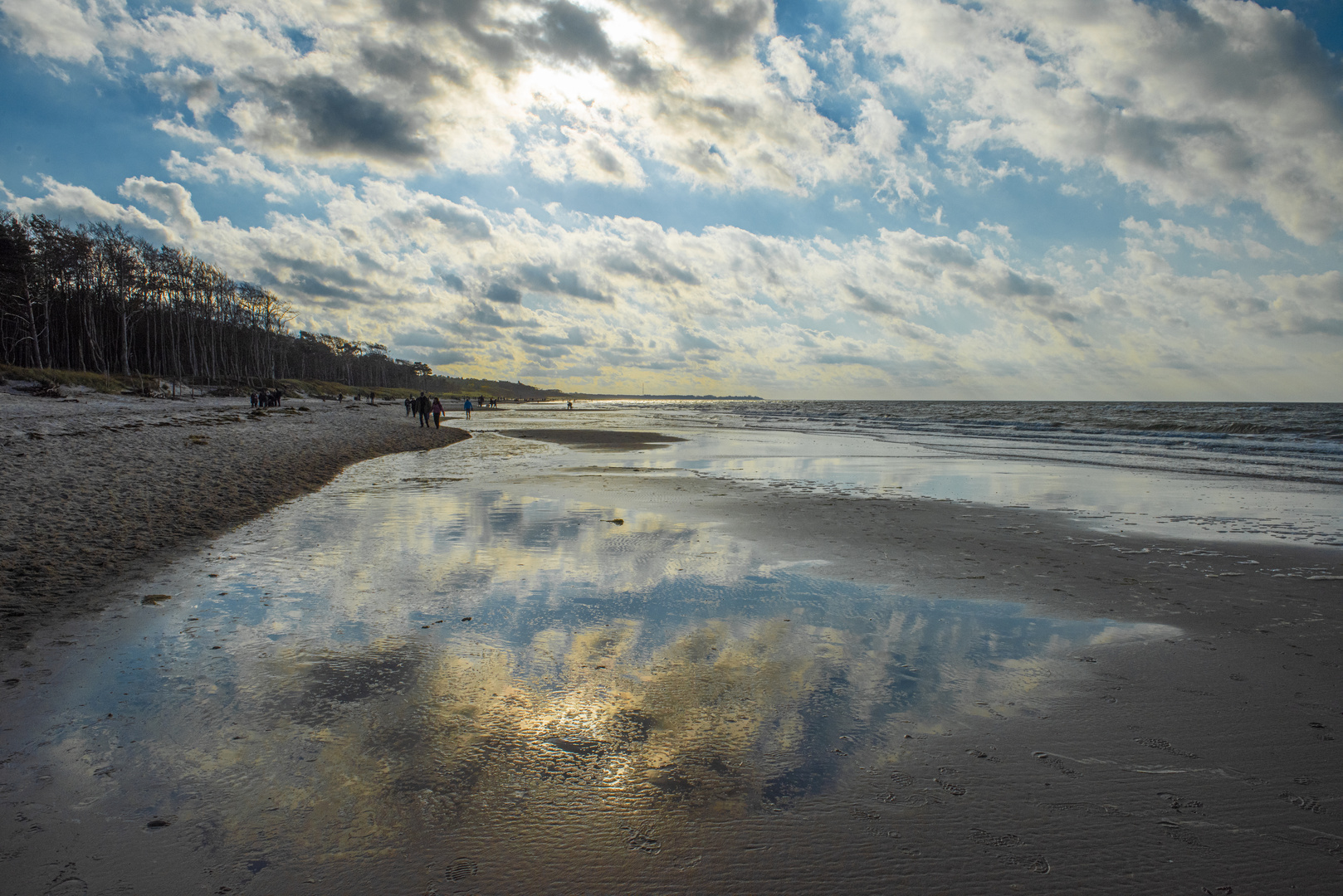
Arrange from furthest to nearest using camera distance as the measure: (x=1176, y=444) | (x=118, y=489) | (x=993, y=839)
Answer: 1. (x=1176, y=444)
2. (x=118, y=489)
3. (x=993, y=839)

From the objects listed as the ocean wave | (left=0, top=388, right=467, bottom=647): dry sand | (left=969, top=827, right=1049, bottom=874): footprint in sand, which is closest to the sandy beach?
(left=969, top=827, right=1049, bottom=874): footprint in sand

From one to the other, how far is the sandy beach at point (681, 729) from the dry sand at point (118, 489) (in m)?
0.73

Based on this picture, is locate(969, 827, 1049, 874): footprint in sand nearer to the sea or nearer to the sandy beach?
the sandy beach

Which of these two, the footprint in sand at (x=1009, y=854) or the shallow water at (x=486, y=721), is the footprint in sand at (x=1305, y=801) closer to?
the shallow water at (x=486, y=721)

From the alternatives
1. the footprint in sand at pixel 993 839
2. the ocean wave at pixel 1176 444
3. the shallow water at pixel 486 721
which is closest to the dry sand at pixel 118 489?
the shallow water at pixel 486 721

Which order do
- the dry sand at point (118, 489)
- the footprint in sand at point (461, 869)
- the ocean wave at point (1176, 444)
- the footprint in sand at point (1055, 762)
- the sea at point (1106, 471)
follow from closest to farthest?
the footprint in sand at point (461, 869) → the footprint in sand at point (1055, 762) → the dry sand at point (118, 489) → the sea at point (1106, 471) → the ocean wave at point (1176, 444)

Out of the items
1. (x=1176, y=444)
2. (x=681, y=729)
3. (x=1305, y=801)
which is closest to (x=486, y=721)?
(x=681, y=729)

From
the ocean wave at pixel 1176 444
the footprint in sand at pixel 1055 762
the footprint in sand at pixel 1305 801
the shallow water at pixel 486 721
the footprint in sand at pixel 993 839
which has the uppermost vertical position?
the ocean wave at pixel 1176 444

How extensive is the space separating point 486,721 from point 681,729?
1.29m

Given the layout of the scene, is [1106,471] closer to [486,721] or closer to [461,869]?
[486,721]

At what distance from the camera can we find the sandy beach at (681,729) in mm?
2842

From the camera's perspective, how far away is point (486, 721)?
4.07 m

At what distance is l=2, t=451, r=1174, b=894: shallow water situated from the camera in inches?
112

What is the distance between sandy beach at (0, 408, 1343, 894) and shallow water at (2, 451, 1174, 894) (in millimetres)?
22
